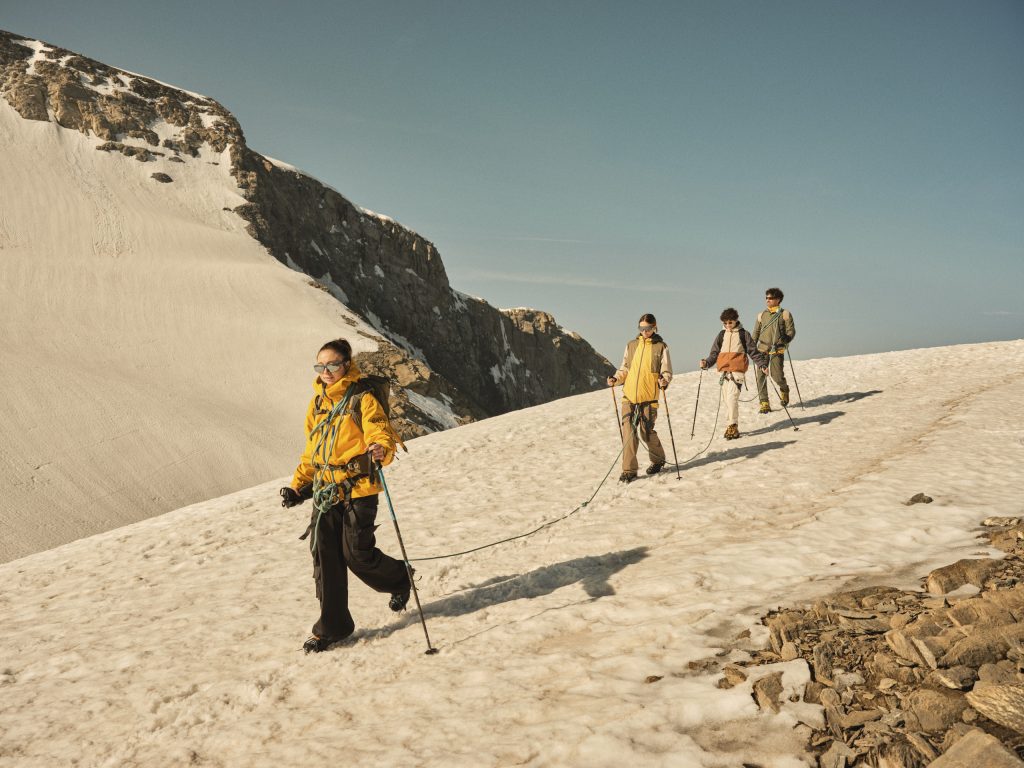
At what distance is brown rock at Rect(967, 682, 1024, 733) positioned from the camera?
9.80 feet

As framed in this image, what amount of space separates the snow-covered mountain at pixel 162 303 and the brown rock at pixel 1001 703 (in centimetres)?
2287

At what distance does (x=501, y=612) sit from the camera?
20.5 feet

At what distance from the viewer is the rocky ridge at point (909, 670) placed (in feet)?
9.86

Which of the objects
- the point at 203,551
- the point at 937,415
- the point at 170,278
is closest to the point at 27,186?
the point at 170,278

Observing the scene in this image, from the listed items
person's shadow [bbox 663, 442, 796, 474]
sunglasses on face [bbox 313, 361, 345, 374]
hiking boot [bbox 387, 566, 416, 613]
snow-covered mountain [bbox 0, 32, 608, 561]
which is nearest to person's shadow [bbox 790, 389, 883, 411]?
person's shadow [bbox 663, 442, 796, 474]

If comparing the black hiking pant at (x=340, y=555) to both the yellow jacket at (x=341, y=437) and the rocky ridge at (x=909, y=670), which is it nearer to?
the yellow jacket at (x=341, y=437)

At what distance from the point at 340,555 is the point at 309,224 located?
7803 centimetres

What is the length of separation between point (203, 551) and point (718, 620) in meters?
8.67

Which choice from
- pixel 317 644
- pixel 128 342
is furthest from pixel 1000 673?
pixel 128 342

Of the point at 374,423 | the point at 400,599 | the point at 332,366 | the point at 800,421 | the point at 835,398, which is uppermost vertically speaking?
the point at 332,366

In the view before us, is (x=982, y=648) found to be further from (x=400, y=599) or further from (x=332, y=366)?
(x=332, y=366)

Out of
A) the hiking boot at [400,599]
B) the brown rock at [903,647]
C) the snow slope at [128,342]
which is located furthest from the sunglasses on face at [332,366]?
the snow slope at [128,342]

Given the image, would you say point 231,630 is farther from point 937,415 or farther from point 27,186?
point 27,186

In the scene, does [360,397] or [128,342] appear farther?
[128,342]
